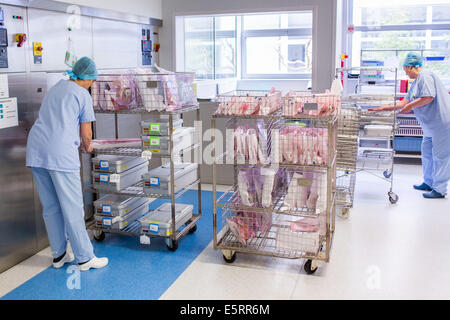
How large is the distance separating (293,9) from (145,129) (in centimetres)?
263

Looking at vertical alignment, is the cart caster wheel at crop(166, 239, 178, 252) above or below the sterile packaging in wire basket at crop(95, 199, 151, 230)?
below

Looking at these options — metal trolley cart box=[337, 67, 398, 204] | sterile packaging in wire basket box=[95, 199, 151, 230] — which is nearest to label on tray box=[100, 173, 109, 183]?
sterile packaging in wire basket box=[95, 199, 151, 230]

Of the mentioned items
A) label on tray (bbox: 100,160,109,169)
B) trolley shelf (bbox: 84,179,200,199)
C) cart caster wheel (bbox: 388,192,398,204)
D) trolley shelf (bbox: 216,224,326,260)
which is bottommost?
trolley shelf (bbox: 216,224,326,260)

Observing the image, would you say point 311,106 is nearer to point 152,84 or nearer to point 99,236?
point 152,84

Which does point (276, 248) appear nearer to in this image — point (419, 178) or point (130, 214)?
point (130, 214)

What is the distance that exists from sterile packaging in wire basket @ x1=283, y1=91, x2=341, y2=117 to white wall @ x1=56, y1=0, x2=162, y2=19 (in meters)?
2.16

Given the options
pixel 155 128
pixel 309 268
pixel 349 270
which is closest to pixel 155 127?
pixel 155 128

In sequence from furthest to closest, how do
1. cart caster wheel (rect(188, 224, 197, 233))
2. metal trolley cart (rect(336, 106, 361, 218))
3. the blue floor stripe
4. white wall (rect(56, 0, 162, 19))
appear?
metal trolley cart (rect(336, 106, 361, 218)) → white wall (rect(56, 0, 162, 19)) → cart caster wheel (rect(188, 224, 197, 233)) → the blue floor stripe

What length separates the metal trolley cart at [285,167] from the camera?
11.0ft

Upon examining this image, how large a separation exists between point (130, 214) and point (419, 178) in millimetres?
4020

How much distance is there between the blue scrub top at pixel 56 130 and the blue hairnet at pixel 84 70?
0.09 metres

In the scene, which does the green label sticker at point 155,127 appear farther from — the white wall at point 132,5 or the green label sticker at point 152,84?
the white wall at point 132,5

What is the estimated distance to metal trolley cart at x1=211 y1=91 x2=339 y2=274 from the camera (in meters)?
3.34

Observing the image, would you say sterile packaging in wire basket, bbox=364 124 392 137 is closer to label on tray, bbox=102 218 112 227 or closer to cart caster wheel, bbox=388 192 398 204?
cart caster wheel, bbox=388 192 398 204
